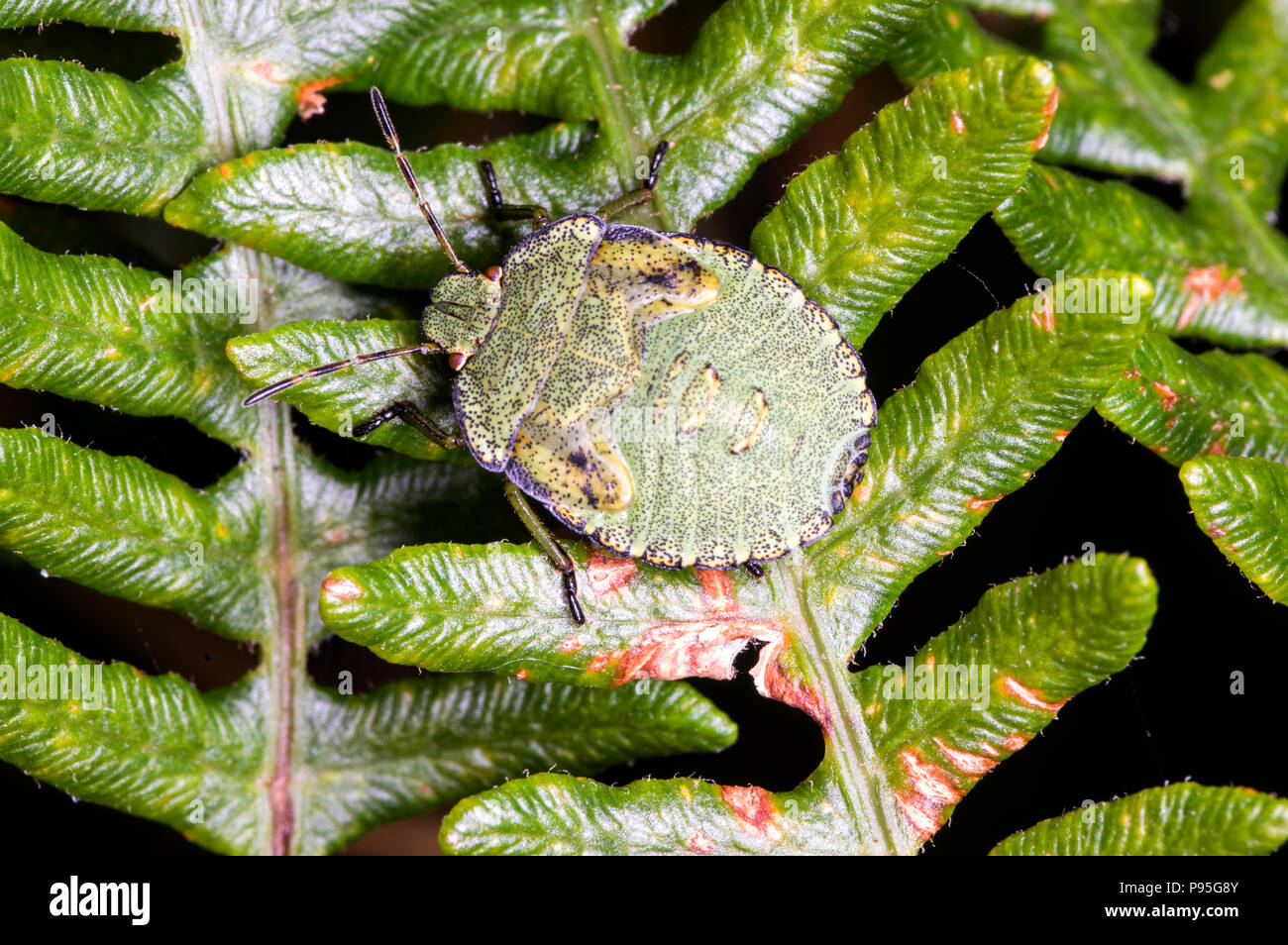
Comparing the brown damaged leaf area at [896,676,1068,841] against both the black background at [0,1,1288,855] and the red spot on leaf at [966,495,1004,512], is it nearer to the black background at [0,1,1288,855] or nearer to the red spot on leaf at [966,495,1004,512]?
the black background at [0,1,1288,855]

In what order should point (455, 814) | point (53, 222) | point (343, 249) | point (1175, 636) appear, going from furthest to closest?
point (1175, 636) → point (53, 222) → point (343, 249) → point (455, 814)

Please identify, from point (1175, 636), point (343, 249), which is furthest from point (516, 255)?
point (1175, 636)

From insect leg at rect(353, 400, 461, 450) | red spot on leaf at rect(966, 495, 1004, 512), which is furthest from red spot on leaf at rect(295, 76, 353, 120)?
red spot on leaf at rect(966, 495, 1004, 512)

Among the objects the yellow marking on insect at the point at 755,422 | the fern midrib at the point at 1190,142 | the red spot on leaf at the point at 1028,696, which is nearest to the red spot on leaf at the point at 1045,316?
the yellow marking on insect at the point at 755,422

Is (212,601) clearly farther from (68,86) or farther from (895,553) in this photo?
(895,553)

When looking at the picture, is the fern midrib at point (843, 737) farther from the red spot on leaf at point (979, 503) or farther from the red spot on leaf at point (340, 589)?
the red spot on leaf at point (340, 589)

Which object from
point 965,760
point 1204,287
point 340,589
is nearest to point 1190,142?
point 1204,287
